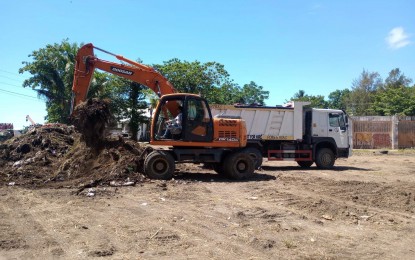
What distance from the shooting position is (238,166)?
48.4ft

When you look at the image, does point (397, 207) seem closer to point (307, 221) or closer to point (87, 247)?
point (307, 221)

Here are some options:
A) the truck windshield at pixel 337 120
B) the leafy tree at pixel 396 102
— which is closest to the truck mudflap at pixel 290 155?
the truck windshield at pixel 337 120

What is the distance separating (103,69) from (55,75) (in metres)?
25.0

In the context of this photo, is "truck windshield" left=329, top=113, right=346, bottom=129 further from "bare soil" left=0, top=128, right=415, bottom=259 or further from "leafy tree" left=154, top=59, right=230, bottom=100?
"leafy tree" left=154, top=59, right=230, bottom=100

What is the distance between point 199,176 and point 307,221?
24.4 ft

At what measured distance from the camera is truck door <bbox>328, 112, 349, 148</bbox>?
64.3 feet

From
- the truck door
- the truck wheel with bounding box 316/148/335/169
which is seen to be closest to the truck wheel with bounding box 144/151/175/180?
the truck wheel with bounding box 316/148/335/169

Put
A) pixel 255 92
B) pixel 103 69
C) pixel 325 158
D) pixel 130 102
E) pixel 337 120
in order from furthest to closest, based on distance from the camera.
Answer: pixel 255 92, pixel 130 102, pixel 337 120, pixel 325 158, pixel 103 69

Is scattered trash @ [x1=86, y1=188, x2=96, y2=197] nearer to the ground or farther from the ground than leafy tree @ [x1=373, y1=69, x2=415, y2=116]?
nearer to the ground

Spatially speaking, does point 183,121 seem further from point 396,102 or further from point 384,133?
point 396,102

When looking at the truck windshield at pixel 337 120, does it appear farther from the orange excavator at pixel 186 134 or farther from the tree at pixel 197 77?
the tree at pixel 197 77

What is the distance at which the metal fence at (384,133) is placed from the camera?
36125 millimetres

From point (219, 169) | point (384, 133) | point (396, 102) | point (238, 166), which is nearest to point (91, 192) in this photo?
point (238, 166)

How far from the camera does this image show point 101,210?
28.5ft
